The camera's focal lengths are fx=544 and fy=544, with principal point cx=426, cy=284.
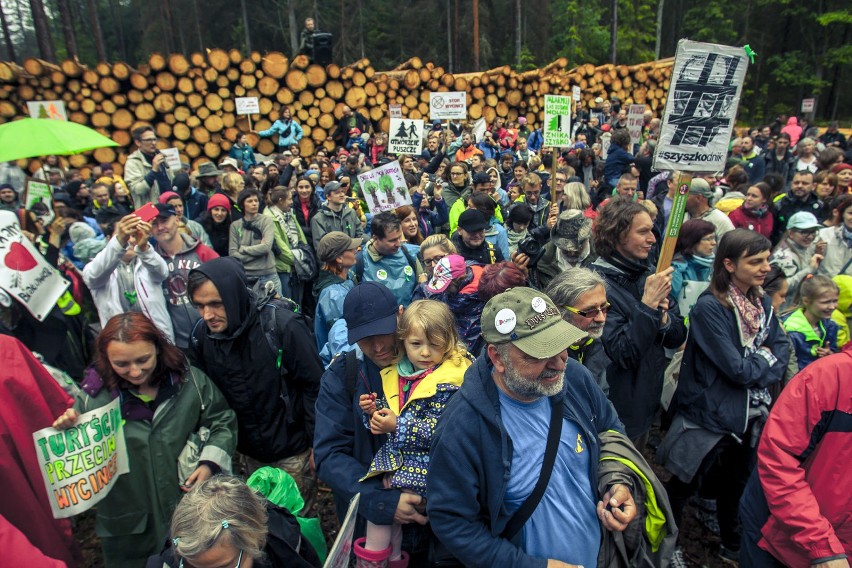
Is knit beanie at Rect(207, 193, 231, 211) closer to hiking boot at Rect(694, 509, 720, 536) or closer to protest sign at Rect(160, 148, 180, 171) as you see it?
protest sign at Rect(160, 148, 180, 171)

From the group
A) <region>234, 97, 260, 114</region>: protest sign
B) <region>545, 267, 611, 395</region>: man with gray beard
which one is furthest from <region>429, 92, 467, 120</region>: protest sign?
<region>545, 267, 611, 395</region>: man with gray beard

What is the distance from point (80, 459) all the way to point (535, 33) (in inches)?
1600

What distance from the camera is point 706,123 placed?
3064 mm

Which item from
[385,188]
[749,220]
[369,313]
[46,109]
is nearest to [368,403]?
[369,313]

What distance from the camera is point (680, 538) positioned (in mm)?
3576

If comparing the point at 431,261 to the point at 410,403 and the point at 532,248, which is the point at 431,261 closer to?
the point at 532,248

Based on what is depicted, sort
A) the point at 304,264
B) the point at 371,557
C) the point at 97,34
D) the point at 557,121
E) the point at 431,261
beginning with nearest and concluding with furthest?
1. the point at 371,557
2. the point at 431,261
3. the point at 304,264
4. the point at 557,121
5. the point at 97,34

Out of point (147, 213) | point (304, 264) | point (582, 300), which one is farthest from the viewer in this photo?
point (304, 264)

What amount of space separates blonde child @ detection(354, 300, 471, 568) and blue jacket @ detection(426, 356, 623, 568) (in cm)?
31

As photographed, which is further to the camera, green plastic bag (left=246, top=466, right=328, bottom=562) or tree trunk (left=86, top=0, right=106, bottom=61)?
tree trunk (left=86, top=0, right=106, bottom=61)

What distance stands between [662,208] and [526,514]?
5364 mm

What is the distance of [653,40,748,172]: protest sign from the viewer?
298 cm

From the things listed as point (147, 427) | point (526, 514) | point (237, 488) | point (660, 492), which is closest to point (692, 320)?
point (660, 492)

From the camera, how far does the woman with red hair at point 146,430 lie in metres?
2.55
